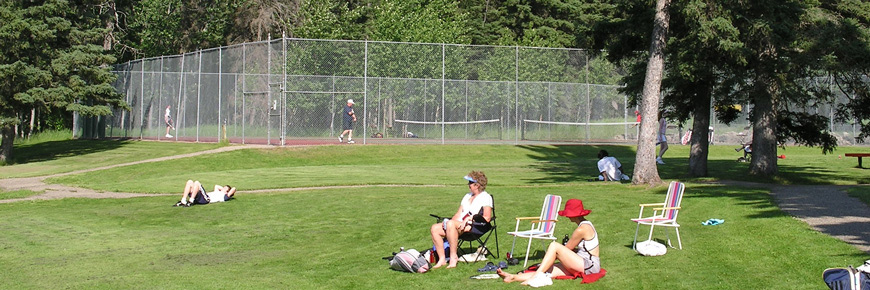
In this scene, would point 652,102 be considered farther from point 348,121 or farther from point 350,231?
point 348,121

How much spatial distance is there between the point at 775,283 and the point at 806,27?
17.8 metres

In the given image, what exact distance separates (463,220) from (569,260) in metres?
2.30

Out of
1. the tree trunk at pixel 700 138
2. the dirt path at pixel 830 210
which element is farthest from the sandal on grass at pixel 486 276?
the tree trunk at pixel 700 138

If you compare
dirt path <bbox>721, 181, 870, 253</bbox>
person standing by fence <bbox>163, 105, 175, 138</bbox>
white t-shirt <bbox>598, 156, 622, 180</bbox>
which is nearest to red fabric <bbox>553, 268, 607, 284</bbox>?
dirt path <bbox>721, 181, 870, 253</bbox>

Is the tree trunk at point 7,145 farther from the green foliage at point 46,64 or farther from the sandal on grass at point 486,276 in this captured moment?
the sandal on grass at point 486,276

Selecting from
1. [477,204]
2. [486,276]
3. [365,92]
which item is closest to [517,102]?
[365,92]

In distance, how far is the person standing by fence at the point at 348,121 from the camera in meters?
37.8

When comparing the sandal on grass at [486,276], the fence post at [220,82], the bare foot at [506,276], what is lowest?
the sandal on grass at [486,276]

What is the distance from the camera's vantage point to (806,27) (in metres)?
26.0

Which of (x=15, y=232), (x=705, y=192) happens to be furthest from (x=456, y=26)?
(x=15, y=232)

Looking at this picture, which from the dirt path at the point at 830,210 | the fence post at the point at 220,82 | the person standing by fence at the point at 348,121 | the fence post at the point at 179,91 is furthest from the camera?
the fence post at the point at 179,91

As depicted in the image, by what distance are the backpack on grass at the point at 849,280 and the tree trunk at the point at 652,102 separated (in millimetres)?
14660

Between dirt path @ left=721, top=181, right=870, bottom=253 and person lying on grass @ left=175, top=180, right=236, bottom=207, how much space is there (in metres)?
12.2

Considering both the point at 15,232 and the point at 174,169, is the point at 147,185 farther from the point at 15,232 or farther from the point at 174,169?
the point at 15,232
